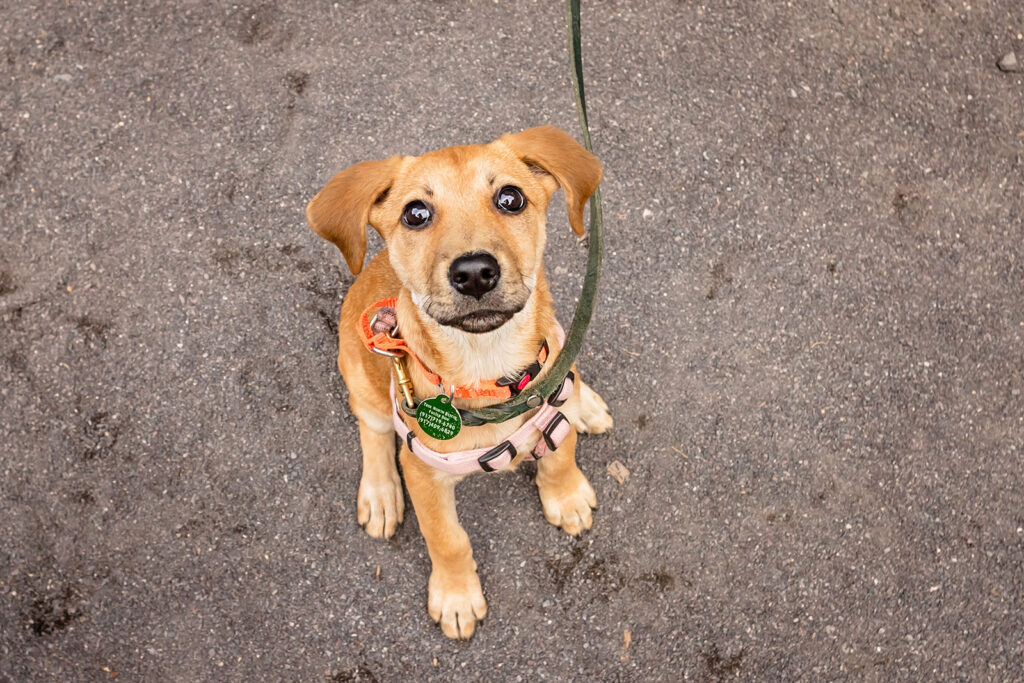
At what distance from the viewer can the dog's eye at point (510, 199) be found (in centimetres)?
271

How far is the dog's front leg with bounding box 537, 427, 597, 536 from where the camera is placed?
3.69m

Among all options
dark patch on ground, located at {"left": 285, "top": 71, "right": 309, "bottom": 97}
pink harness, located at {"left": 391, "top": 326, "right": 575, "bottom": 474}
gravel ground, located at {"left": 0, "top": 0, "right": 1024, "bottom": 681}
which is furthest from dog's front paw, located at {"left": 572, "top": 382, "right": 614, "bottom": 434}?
dark patch on ground, located at {"left": 285, "top": 71, "right": 309, "bottom": 97}

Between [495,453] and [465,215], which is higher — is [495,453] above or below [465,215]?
below

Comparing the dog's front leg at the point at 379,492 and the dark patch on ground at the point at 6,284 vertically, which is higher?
the dark patch on ground at the point at 6,284

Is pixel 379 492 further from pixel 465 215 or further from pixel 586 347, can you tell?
pixel 465 215

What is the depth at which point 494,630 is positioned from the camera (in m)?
3.80

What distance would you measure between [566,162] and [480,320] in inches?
29.7

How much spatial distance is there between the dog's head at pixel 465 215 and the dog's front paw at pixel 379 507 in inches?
59.4

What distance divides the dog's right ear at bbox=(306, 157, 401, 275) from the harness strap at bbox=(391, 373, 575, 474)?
0.66m

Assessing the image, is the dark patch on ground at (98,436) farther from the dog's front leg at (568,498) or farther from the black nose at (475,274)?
the black nose at (475,274)

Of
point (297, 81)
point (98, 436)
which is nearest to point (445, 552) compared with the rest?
point (98, 436)

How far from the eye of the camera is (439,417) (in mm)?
2750

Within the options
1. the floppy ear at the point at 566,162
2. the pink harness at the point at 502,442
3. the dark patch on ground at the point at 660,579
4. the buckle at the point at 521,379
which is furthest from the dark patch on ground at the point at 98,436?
the dark patch on ground at the point at 660,579

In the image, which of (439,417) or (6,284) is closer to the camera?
(439,417)
